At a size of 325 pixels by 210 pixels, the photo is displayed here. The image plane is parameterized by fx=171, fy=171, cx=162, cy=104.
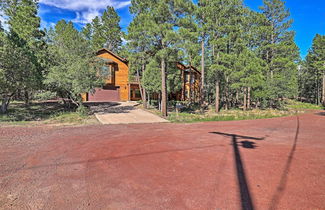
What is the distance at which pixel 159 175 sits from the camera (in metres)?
3.96

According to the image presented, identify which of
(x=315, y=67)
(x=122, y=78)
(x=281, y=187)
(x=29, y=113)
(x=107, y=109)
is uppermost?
(x=315, y=67)

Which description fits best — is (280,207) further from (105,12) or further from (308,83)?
(308,83)

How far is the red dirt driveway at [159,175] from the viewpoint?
9.78 ft

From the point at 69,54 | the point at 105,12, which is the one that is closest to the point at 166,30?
the point at 69,54

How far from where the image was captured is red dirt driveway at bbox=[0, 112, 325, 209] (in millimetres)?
2982

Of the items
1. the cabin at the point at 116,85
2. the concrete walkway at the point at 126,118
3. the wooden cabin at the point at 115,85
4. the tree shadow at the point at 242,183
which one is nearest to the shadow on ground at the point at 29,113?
the concrete walkway at the point at 126,118

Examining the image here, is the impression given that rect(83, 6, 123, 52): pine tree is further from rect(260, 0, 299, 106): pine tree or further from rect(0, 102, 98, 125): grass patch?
rect(260, 0, 299, 106): pine tree

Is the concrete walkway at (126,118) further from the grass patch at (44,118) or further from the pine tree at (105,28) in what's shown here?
→ the pine tree at (105,28)

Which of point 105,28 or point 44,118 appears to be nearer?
point 44,118

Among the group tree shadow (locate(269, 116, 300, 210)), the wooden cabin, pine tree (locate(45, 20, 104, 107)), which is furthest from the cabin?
tree shadow (locate(269, 116, 300, 210))

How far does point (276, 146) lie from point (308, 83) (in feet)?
139

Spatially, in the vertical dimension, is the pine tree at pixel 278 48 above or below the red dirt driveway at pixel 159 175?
above

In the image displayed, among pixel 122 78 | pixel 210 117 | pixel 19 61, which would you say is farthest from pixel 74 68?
pixel 122 78

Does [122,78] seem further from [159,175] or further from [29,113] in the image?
[159,175]
